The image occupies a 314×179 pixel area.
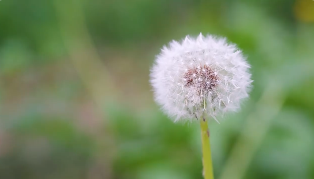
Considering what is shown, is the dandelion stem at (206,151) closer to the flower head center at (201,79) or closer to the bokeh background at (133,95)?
the flower head center at (201,79)

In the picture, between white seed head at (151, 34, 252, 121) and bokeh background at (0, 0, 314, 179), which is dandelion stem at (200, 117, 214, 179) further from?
bokeh background at (0, 0, 314, 179)

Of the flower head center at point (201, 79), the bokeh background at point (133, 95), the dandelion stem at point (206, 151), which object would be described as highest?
the bokeh background at point (133, 95)

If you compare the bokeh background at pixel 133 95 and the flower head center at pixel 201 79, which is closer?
the flower head center at pixel 201 79

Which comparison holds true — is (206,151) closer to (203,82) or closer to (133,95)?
(203,82)

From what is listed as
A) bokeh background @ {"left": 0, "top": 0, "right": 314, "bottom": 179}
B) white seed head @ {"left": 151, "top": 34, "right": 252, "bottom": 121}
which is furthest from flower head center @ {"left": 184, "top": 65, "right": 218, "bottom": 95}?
bokeh background @ {"left": 0, "top": 0, "right": 314, "bottom": 179}

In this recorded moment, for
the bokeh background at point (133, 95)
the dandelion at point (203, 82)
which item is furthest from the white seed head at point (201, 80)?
the bokeh background at point (133, 95)

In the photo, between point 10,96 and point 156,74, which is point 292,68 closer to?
point 156,74

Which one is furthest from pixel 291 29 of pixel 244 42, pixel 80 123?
pixel 80 123

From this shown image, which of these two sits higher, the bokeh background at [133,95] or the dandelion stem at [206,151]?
the bokeh background at [133,95]
